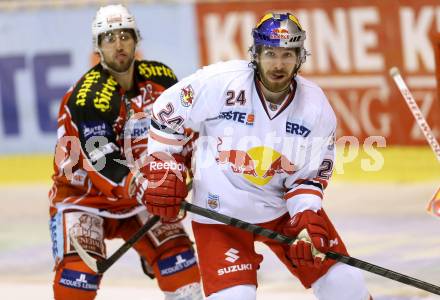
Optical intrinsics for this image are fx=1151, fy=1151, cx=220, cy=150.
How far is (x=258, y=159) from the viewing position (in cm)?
447

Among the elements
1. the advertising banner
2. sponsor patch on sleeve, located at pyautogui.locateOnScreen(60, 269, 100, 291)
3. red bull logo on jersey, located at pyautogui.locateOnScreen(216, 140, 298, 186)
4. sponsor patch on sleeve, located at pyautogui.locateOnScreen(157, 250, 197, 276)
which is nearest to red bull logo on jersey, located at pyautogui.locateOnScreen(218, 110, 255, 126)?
red bull logo on jersey, located at pyautogui.locateOnScreen(216, 140, 298, 186)

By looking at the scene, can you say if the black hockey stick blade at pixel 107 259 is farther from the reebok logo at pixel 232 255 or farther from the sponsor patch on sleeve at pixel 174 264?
the reebok logo at pixel 232 255

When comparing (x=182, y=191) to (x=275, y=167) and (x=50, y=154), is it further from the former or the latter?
(x=50, y=154)

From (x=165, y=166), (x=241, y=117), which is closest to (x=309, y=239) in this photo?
(x=241, y=117)

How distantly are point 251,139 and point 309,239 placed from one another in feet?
1.50

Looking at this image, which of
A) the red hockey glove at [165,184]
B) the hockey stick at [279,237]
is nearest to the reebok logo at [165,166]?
the red hockey glove at [165,184]

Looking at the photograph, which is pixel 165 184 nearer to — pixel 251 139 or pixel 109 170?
pixel 251 139

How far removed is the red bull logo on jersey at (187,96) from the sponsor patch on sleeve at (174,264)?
0.87 m

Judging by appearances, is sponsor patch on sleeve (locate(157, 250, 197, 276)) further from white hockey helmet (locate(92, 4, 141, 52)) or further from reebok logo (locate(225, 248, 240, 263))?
white hockey helmet (locate(92, 4, 141, 52))

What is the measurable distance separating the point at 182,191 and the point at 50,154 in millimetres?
4664

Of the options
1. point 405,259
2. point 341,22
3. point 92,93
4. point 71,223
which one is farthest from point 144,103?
point 341,22

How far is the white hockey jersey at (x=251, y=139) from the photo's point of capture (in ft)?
14.6

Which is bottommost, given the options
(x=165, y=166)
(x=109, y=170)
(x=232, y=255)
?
(x=232, y=255)

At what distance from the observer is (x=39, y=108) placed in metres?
9.09
